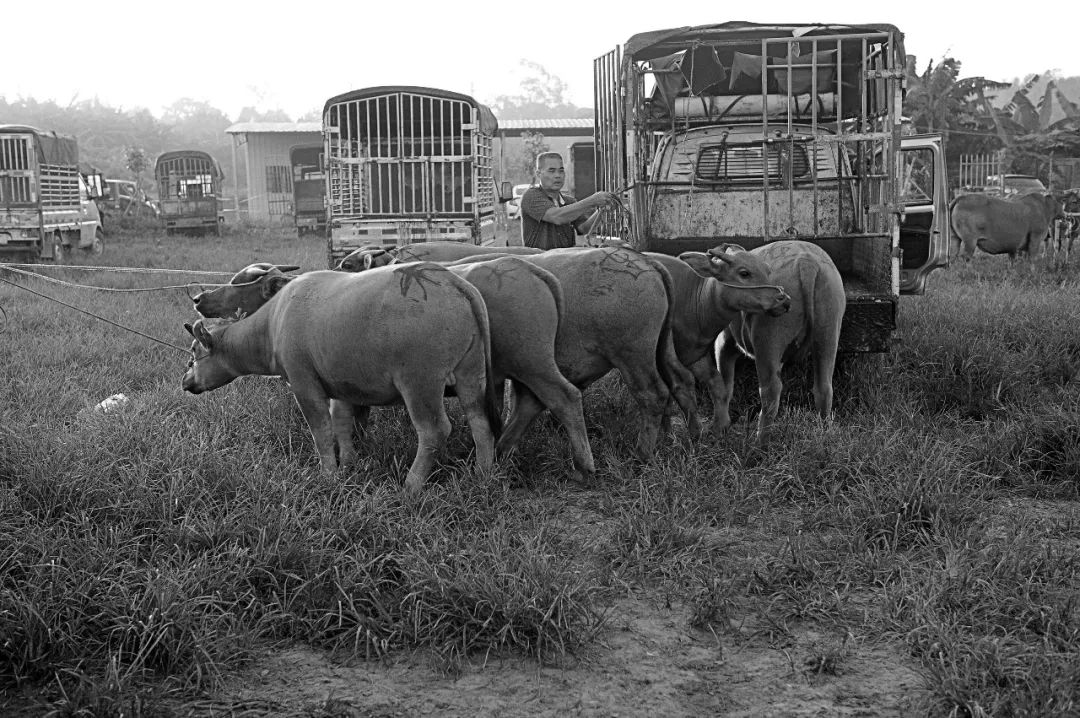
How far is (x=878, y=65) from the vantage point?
911 centimetres

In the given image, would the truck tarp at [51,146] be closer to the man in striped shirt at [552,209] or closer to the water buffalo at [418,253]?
the man in striped shirt at [552,209]

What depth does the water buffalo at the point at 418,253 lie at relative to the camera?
23.4 ft

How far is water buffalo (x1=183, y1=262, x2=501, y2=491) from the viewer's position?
527 cm

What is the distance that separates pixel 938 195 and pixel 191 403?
6298mm

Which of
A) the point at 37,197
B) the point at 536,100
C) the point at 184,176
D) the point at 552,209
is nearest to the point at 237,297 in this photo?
the point at 552,209

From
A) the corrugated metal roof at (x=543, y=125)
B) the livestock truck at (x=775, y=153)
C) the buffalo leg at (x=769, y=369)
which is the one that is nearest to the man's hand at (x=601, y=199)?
the livestock truck at (x=775, y=153)

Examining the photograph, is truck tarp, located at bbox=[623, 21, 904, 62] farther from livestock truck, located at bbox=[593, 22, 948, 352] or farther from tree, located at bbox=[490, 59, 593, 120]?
tree, located at bbox=[490, 59, 593, 120]

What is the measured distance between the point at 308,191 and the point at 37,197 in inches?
541

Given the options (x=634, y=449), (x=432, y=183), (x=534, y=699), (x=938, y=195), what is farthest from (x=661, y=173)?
(x=534, y=699)

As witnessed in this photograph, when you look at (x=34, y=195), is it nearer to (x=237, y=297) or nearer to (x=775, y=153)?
(x=237, y=297)

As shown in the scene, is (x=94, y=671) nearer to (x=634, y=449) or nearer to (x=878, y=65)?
(x=634, y=449)

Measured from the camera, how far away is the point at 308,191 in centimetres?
3169

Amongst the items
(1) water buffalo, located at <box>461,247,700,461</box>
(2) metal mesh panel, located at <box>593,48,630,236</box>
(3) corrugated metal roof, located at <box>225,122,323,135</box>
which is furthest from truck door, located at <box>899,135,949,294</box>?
(3) corrugated metal roof, located at <box>225,122,323,135</box>

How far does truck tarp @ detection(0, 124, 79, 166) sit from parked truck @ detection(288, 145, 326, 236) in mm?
8178
